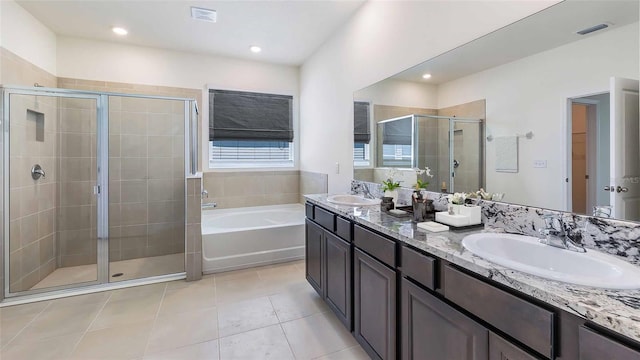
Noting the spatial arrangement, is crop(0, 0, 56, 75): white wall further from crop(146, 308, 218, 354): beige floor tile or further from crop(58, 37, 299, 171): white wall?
crop(146, 308, 218, 354): beige floor tile

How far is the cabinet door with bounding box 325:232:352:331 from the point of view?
1.93m

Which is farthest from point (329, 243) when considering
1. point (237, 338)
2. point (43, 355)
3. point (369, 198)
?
point (43, 355)

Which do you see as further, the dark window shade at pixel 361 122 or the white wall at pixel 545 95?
the dark window shade at pixel 361 122

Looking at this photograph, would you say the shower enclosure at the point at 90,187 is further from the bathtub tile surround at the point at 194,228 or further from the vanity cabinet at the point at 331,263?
the vanity cabinet at the point at 331,263

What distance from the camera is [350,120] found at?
119 inches

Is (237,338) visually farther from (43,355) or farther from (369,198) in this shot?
(369,198)

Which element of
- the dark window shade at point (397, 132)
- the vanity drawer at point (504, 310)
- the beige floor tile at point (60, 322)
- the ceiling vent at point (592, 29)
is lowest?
the beige floor tile at point (60, 322)

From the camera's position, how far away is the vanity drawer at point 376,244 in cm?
149

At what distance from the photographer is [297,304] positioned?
2480 millimetres

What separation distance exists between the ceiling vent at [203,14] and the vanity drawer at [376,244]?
257 cm

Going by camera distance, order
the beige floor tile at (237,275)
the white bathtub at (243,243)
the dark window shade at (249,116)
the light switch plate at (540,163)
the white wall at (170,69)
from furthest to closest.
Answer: the dark window shade at (249,116) < the white wall at (170,69) < the white bathtub at (243,243) < the beige floor tile at (237,275) < the light switch plate at (540,163)

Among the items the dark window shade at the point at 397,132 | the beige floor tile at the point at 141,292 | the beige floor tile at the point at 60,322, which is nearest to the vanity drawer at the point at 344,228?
the dark window shade at the point at 397,132

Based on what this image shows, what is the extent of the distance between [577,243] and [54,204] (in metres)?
4.39

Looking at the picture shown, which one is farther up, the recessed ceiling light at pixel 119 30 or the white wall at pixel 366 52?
the recessed ceiling light at pixel 119 30
